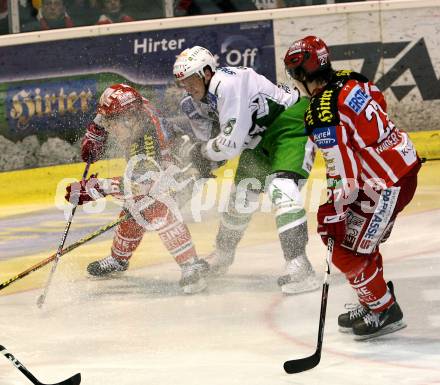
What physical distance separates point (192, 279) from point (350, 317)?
109 cm

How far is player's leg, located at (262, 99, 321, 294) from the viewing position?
4.93m

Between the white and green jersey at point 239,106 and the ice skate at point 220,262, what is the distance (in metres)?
0.56

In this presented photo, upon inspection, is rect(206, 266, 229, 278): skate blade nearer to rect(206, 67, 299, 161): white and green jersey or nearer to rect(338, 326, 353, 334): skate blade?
rect(206, 67, 299, 161): white and green jersey

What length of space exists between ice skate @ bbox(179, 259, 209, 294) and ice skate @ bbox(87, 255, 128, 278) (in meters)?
0.52

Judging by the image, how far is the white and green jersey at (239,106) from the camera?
4.99 metres

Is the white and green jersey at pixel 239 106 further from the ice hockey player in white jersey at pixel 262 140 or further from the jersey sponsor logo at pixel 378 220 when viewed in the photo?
the jersey sponsor logo at pixel 378 220

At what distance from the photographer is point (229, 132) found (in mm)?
5016

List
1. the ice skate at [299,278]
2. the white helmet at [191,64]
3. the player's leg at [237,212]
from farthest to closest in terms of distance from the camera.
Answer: the player's leg at [237,212] < the white helmet at [191,64] < the ice skate at [299,278]

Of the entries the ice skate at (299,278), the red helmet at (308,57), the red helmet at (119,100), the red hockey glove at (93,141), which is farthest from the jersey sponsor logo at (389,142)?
the red hockey glove at (93,141)

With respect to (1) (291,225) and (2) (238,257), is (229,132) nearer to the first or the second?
(1) (291,225)

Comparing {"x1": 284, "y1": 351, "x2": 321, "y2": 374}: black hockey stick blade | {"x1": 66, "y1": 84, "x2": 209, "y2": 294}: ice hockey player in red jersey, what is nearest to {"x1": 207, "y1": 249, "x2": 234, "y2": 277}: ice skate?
{"x1": 66, "y1": 84, "x2": 209, "y2": 294}: ice hockey player in red jersey

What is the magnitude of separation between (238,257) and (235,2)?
2854 mm

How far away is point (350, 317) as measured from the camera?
4.21 meters

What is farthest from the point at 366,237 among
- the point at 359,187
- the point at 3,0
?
the point at 3,0
